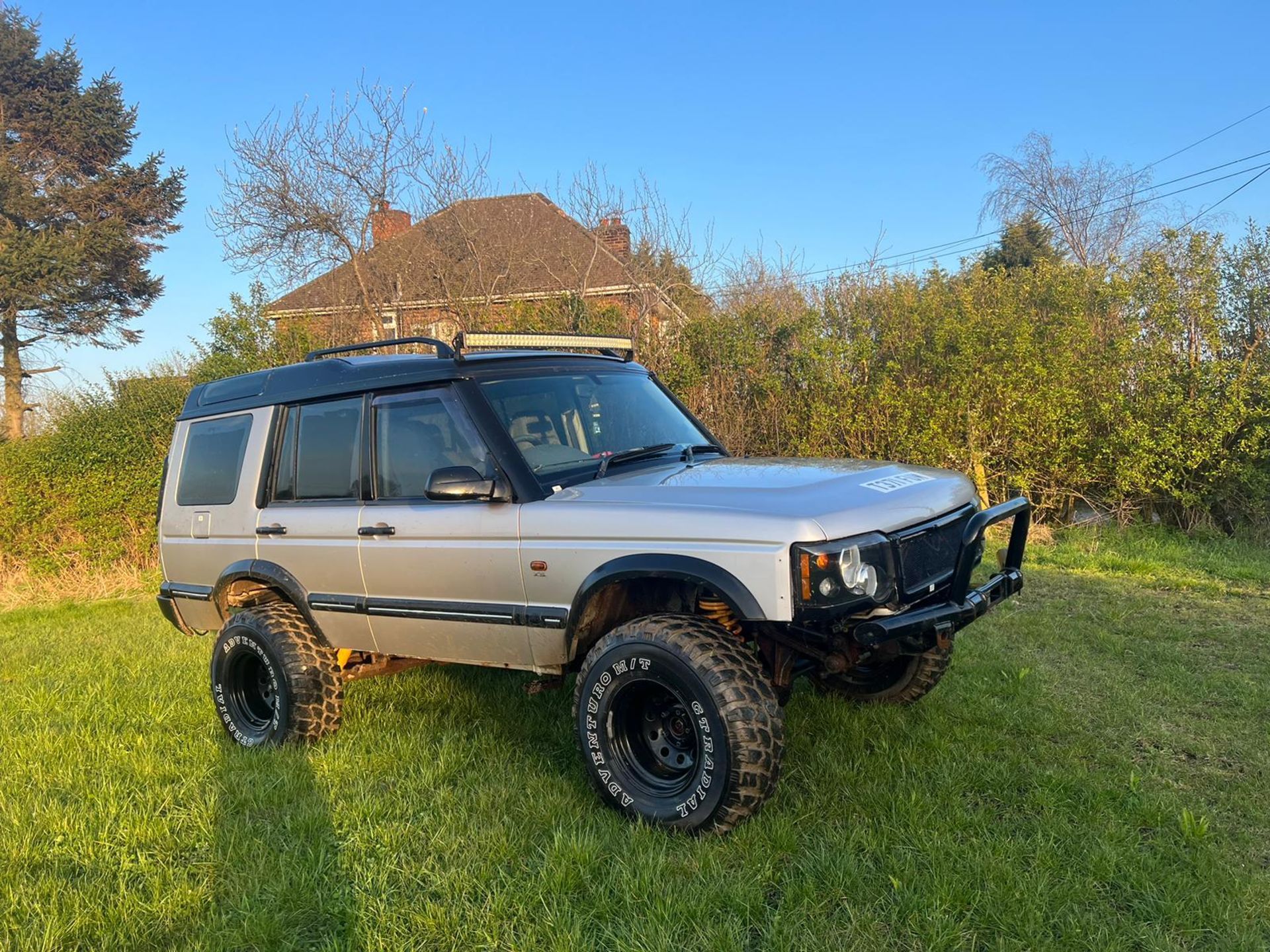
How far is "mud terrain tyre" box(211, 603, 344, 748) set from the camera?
14.7ft

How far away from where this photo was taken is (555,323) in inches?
453

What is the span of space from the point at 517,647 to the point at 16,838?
2243 mm

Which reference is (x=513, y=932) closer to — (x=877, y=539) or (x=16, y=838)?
(x=877, y=539)

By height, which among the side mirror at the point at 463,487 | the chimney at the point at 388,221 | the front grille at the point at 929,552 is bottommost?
the front grille at the point at 929,552

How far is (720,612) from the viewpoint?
12.1ft

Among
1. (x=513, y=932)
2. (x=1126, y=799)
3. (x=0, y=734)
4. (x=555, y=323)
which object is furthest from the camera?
(x=555, y=323)

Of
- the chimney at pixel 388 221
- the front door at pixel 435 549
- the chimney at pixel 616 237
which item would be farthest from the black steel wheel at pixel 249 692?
the chimney at pixel 388 221

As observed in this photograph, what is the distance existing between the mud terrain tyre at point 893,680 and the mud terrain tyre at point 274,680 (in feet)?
8.92

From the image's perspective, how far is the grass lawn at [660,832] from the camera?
2779 mm

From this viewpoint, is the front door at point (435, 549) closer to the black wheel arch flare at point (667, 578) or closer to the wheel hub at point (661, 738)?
the black wheel arch flare at point (667, 578)

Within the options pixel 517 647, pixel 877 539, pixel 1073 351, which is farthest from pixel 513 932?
pixel 1073 351

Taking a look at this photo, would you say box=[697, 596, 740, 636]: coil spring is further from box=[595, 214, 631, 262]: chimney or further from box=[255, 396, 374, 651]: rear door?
box=[595, 214, 631, 262]: chimney

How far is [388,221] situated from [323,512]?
10.8m

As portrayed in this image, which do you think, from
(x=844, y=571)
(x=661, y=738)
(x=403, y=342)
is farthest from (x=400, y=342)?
(x=844, y=571)
